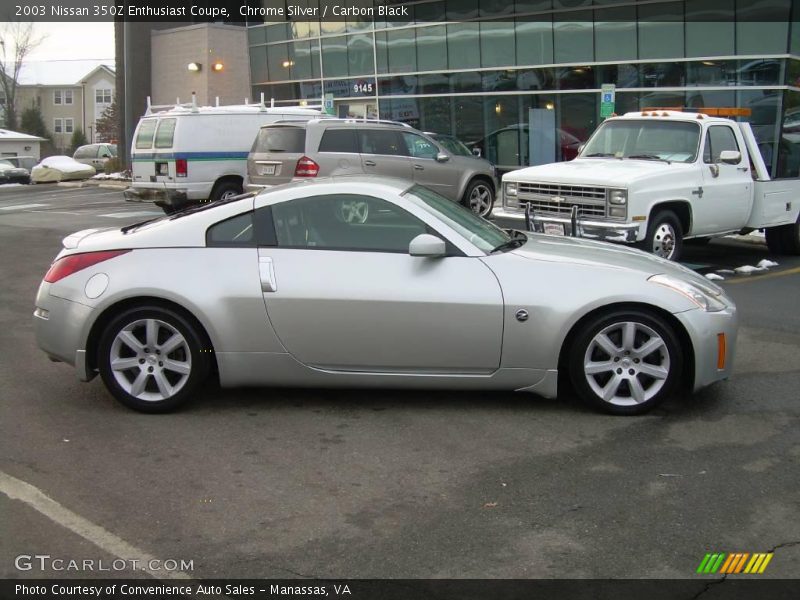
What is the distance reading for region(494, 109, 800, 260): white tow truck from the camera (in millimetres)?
10578

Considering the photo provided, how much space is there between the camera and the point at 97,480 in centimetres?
477

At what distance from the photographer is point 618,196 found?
1045 cm

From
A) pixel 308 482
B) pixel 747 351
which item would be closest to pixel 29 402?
pixel 308 482

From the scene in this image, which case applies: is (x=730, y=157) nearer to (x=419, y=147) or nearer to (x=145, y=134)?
(x=419, y=147)

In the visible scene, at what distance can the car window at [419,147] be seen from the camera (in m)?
16.6

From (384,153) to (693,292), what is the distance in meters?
11.0

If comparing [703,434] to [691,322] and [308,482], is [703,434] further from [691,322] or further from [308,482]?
[308,482]

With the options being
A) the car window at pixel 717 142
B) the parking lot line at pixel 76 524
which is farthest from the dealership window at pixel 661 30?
the parking lot line at pixel 76 524

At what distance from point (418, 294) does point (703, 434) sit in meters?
1.87

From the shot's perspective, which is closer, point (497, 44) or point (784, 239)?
point (784, 239)

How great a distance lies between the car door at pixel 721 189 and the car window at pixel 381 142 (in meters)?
6.22

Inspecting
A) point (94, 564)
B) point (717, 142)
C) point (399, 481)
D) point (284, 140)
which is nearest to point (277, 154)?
point (284, 140)

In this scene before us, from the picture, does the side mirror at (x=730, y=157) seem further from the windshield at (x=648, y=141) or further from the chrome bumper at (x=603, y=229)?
the chrome bumper at (x=603, y=229)

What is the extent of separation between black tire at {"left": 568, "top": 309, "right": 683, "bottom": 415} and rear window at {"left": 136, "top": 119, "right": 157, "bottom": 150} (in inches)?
568
